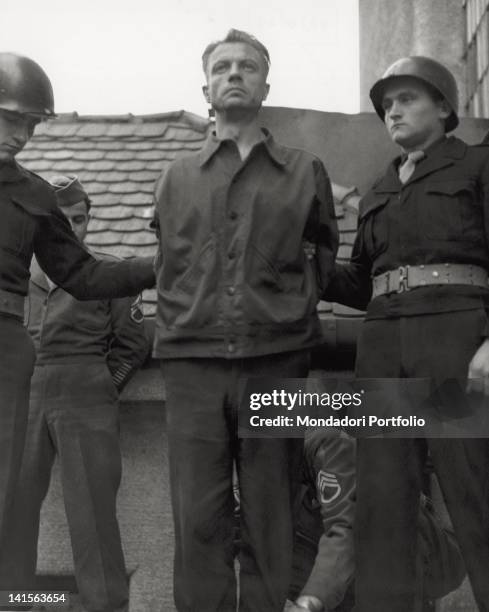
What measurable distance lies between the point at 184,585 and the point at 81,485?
62.0 inches

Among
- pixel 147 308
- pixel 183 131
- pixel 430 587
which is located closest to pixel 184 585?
pixel 430 587

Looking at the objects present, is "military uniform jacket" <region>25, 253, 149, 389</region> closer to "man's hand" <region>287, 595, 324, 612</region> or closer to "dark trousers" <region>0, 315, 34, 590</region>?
"dark trousers" <region>0, 315, 34, 590</region>

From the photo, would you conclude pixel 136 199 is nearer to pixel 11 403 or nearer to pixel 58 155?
pixel 58 155

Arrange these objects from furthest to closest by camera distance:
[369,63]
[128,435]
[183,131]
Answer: [369,63] → [183,131] → [128,435]

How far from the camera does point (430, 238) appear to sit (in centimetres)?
352

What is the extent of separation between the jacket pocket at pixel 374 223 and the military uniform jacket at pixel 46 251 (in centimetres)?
85

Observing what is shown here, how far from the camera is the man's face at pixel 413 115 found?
146 inches

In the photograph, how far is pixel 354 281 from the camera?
391 centimetres

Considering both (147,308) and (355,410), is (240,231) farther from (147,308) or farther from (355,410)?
(147,308)

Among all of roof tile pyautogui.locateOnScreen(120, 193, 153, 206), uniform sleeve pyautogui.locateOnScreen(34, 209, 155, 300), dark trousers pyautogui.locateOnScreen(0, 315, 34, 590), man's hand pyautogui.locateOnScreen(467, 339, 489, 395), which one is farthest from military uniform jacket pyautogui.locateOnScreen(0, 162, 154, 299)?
roof tile pyautogui.locateOnScreen(120, 193, 153, 206)

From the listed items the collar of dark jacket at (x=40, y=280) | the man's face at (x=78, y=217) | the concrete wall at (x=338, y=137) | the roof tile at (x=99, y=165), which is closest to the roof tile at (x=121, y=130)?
the roof tile at (x=99, y=165)

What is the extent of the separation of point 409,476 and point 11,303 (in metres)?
1.51

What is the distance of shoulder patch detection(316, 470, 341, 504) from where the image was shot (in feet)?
12.9

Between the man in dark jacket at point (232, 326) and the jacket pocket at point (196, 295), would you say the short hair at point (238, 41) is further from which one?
the jacket pocket at point (196, 295)
